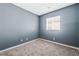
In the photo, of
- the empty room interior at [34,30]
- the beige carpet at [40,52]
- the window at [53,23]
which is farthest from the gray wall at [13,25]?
the window at [53,23]

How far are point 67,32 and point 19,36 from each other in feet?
8.27

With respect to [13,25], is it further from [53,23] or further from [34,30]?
[53,23]

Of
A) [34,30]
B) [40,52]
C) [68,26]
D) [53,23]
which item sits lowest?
[40,52]

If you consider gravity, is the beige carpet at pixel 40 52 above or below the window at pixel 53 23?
below

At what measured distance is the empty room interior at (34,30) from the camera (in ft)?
8.18

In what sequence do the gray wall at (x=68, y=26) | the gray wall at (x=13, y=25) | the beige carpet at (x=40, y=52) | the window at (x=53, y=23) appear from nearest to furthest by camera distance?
the beige carpet at (x=40, y=52) < the gray wall at (x=13, y=25) < the gray wall at (x=68, y=26) < the window at (x=53, y=23)

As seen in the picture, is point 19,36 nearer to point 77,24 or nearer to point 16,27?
point 16,27

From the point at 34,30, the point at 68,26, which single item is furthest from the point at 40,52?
the point at 34,30

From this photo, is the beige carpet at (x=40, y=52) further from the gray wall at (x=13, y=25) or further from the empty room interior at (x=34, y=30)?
the gray wall at (x=13, y=25)

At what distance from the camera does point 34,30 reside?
→ 14.9ft

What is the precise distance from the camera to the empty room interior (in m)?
2.49

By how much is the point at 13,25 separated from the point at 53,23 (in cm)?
249

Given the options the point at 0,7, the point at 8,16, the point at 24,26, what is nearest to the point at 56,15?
the point at 24,26

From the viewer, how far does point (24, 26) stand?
3600 millimetres
